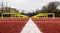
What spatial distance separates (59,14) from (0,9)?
10669 millimetres

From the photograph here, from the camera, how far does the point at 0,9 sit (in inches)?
1433

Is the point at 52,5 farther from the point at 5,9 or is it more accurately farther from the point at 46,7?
the point at 5,9

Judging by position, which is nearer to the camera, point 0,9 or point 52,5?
point 0,9

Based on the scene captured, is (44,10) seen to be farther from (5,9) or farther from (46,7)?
(5,9)

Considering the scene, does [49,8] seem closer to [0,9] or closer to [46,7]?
[46,7]

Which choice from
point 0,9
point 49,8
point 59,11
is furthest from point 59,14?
point 0,9

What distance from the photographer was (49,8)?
39219mm

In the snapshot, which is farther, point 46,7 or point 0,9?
point 46,7

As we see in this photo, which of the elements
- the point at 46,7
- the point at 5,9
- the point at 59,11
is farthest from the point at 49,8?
the point at 5,9

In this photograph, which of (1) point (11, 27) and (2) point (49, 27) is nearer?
(1) point (11, 27)

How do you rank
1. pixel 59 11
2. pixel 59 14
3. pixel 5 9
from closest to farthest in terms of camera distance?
pixel 59 14 < pixel 59 11 < pixel 5 9

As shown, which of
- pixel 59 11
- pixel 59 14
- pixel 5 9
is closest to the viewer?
pixel 59 14

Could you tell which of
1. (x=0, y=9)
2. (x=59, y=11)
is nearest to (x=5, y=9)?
(x=0, y=9)

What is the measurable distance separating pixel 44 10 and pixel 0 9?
8398 millimetres
